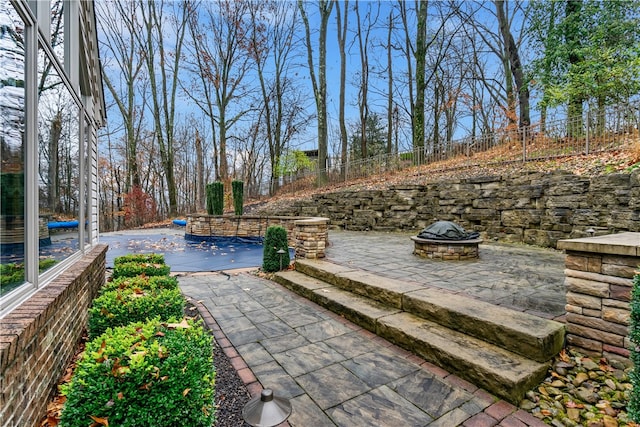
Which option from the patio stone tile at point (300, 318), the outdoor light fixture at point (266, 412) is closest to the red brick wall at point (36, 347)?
the outdoor light fixture at point (266, 412)

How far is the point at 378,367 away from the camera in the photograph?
228 centimetres

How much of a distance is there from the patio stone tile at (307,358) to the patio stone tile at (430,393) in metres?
0.55

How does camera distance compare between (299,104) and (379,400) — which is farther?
(299,104)

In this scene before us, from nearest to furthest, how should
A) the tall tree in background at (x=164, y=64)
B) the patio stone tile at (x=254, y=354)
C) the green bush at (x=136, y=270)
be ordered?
the patio stone tile at (x=254, y=354) → the green bush at (x=136, y=270) → the tall tree in background at (x=164, y=64)

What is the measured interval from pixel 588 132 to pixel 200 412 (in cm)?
849

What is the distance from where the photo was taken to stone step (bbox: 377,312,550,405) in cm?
191

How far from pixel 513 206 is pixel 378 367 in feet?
19.5

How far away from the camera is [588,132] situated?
6457 mm

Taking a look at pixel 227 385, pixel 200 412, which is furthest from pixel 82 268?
pixel 200 412

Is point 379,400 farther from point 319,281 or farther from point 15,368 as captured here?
point 319,281

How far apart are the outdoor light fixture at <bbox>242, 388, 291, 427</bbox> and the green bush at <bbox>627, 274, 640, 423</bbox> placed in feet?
5.70

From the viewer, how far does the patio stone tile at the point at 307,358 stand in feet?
7.50

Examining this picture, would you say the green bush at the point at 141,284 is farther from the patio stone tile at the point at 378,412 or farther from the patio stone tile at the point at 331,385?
the patio stone tile at the point at 378,412

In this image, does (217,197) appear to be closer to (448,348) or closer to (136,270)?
(136,270)
